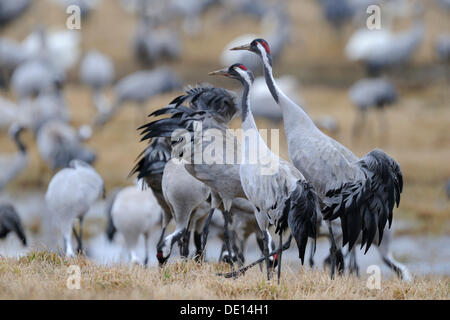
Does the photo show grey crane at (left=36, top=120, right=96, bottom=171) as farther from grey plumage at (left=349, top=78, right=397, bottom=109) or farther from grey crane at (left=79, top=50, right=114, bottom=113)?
grey plumage at (left=349, top=78, right=397, bottom=109)

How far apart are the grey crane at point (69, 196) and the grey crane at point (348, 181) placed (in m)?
2.57

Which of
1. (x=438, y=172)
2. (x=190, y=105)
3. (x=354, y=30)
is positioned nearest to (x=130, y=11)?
(x=354, y=30)

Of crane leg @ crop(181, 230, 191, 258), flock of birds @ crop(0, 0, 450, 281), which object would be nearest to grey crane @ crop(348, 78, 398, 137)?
flock of birds @ crop(0, 0, 450, 281)

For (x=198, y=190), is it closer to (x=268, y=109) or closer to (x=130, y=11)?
(x=268, y=109)

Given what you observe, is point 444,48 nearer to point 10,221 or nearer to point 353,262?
point 353,262

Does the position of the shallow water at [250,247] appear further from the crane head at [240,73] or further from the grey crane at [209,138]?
the crane head at [240,73]

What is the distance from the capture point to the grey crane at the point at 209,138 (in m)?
5.08

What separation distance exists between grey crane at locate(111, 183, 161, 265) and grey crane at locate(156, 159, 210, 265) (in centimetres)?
123

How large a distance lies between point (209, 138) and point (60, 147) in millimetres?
5293

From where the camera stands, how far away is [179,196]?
18.2 feet

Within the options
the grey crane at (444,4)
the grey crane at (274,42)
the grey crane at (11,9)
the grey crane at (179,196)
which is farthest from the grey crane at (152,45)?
the grey crane at (179,196)

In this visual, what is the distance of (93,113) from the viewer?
51.1 feet

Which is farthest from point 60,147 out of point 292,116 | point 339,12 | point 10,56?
point 339,12

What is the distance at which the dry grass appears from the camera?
3.90 meters
